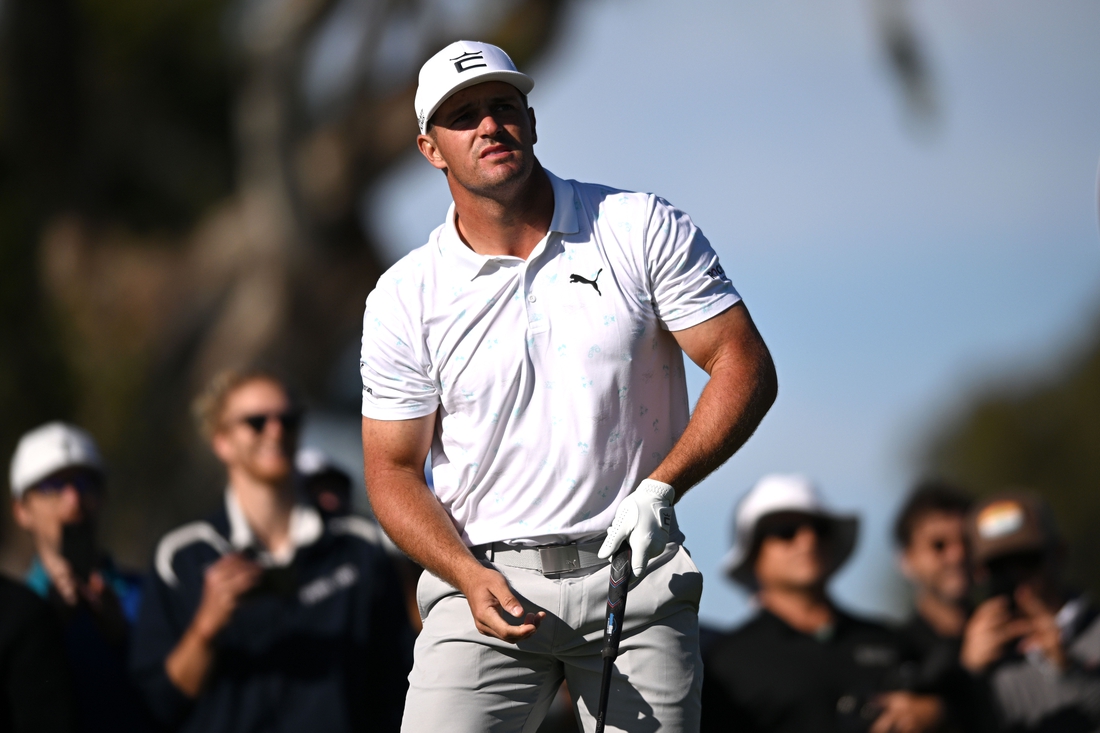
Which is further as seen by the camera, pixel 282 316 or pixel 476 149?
pixel 282 316

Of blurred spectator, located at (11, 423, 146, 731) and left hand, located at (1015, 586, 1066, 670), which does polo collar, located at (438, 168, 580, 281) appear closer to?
blurred spectator, located at (11, 423, 146, 731)

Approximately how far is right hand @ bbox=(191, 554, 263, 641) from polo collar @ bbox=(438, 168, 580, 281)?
2.12m

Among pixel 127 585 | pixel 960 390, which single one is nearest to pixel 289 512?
pixel 127 585

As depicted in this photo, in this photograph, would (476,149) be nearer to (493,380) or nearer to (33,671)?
(493,380)

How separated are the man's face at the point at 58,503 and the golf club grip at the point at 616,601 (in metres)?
3.25

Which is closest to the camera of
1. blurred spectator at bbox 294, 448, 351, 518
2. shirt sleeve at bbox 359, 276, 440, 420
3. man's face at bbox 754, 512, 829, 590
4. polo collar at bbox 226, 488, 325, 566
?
shirt sleeve at bbox 359, 276, 440, 420

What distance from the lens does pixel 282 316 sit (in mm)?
14500

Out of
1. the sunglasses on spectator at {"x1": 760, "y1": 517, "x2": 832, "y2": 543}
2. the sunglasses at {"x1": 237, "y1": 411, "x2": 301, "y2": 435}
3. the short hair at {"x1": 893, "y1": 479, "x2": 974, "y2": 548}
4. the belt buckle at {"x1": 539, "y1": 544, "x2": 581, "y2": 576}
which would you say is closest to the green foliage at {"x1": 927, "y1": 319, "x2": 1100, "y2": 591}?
the short hair at {"x1": 893, "y1": 479, "x2": 974, "y2": 548}

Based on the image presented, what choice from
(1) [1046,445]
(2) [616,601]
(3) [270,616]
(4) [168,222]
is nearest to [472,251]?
(2) [616,601]

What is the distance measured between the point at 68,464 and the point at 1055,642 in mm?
3920

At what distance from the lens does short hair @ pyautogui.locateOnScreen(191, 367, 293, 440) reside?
6.16m

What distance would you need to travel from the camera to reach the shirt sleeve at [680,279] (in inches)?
148

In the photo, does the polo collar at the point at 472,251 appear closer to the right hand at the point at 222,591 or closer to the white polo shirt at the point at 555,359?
the white polo shirt at the point at 555,359

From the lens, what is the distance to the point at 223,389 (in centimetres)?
621
